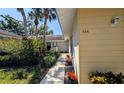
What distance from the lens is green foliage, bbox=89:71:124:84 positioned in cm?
654

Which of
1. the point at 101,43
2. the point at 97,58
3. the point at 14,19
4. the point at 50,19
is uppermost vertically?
the point at 14,19

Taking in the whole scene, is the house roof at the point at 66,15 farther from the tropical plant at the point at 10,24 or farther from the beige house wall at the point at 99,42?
the tropical plant at the point at 10,24

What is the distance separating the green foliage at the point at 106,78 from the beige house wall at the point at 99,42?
1.28 feet

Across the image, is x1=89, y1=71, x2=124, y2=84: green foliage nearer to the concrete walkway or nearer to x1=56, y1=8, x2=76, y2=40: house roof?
x1=56, y1=8, x2=76, y2=40: house roof

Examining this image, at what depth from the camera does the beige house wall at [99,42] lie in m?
7.36

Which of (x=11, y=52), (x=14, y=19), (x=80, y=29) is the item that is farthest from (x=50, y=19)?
(x=14, y=19)

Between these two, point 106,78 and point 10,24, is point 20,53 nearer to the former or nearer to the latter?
point 106,78

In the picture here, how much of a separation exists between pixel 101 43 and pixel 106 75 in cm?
134

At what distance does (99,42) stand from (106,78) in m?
1.56

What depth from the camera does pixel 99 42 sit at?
7418 millimetres

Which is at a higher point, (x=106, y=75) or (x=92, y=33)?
(x=92, y=33)

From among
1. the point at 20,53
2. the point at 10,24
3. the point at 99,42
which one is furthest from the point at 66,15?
the point at 10,24

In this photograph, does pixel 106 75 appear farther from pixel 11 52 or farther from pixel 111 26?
pixel 11 52
